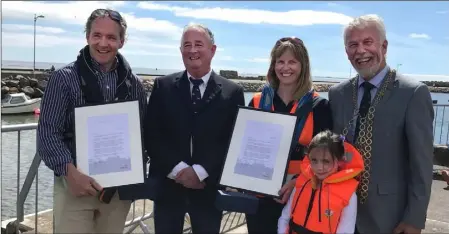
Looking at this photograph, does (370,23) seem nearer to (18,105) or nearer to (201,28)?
(201,28)

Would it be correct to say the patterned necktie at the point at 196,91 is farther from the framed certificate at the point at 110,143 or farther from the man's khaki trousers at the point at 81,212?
the man's khaki trousers at the point at 81,212

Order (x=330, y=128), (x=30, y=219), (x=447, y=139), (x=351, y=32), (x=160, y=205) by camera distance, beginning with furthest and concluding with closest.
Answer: (x=447, y=139), (x=30, y=219), (x=160, y=205), (x=330, y=128), (x=351, y=32)

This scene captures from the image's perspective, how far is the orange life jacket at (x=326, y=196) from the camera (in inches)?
104

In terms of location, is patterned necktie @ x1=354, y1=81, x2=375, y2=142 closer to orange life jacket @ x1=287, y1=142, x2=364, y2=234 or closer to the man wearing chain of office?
the man wearing chain of office

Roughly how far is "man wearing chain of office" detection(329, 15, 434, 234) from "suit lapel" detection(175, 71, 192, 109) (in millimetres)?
1071

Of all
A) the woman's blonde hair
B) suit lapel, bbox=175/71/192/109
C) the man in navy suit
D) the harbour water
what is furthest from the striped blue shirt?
the harbour water

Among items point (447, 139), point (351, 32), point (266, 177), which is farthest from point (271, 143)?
point (447, 139)

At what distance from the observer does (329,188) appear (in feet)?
8.78

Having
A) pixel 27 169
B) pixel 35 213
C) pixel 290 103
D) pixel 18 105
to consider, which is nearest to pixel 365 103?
pixel 290 103

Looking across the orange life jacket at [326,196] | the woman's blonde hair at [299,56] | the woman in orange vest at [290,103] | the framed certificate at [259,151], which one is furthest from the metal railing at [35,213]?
the woman's blonde hair at [299,56]

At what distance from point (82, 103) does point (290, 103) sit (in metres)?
1.43

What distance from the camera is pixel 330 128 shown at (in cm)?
294

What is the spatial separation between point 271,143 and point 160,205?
941mm

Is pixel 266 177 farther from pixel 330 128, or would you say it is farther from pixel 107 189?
pixel 107 189
